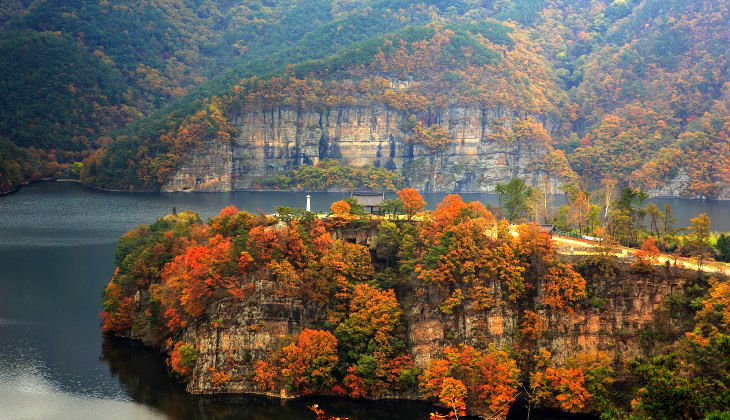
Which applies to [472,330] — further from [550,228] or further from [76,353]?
[76,353]

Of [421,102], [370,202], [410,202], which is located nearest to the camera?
[410,202]

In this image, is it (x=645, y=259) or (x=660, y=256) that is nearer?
(x=645, y=259)

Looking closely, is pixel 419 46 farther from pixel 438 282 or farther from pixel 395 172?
pixel 438 282

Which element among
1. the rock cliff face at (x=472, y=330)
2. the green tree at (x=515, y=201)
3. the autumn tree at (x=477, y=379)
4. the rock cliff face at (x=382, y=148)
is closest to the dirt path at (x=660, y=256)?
the rock cliff face at (x=472, y=330)

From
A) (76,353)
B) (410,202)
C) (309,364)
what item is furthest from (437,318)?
(76,353)

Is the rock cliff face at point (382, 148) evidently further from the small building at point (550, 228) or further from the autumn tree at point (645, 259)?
the autumn tree at point (645, 259)

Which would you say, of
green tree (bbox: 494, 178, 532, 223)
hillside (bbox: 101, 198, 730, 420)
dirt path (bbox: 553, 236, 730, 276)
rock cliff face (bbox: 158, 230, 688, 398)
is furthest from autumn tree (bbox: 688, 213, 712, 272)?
green tree (bbox: 494, 178, 532, 223)
